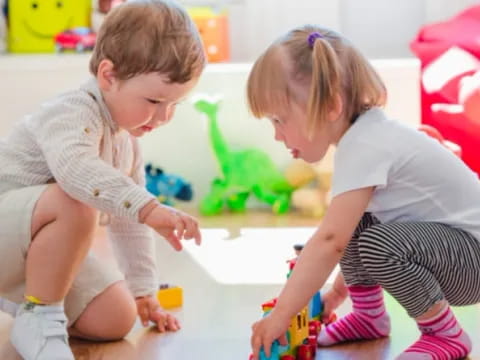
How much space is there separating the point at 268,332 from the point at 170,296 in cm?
44

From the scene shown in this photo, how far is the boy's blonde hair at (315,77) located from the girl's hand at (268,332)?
0.24 metres

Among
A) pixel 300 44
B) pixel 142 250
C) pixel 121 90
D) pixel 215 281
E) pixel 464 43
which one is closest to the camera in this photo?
pixel 300 44

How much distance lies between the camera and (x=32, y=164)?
49.9 inches

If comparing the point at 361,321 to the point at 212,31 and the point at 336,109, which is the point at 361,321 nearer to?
the point at 336,109

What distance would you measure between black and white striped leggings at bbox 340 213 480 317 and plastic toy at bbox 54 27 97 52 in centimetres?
160

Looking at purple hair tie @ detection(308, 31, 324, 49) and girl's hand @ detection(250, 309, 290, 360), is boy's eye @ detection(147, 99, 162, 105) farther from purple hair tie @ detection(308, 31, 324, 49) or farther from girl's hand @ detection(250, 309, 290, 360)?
girl's hand @ detection(250, 309, 290, 360)

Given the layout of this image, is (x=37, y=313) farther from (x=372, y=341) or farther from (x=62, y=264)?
(x=372, y=341)

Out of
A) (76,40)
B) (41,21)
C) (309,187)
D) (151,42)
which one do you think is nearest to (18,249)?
(151,42)

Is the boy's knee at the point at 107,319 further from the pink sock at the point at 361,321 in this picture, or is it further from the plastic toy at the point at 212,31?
the plastic toy at the point at 212,31

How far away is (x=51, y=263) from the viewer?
1202 millimetres

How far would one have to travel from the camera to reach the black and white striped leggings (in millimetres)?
1126

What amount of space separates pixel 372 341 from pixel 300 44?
42 cm

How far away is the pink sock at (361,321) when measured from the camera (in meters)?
1.27

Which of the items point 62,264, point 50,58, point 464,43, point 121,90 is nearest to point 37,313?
point 62,264
